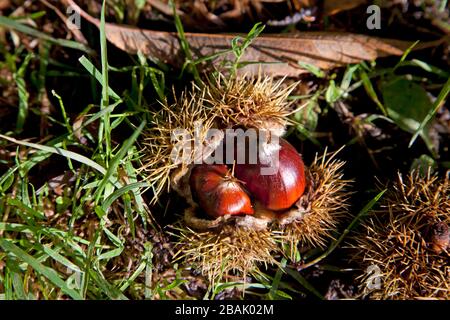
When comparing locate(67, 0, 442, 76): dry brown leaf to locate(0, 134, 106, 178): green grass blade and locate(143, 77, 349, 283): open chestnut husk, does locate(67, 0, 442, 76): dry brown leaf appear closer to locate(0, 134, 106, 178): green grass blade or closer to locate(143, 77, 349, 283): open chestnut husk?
locate(143, 77, 349, 283): open chestnut husk

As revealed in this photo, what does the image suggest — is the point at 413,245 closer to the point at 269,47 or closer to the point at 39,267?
the point at 269,47

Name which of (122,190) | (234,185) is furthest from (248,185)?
(122,190)

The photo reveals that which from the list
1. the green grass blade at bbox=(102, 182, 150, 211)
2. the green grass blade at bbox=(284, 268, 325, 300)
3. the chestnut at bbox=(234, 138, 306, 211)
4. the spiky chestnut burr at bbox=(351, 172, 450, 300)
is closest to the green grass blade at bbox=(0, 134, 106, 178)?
the green grass blade at bbox=(102, 182, 150, 211)

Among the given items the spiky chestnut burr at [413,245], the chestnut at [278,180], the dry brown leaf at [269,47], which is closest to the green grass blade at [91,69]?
the dry brown leaf at [269,47]

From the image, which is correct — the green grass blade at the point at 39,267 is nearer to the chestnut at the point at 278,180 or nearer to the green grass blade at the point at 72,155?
the green grass blade at the point at 72,155

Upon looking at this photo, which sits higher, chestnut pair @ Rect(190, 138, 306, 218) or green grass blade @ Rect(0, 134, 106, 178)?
green grass blade @ Rect(0, 134, 106, 178)

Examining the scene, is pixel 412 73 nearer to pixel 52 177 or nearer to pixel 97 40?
pixel 97 40
